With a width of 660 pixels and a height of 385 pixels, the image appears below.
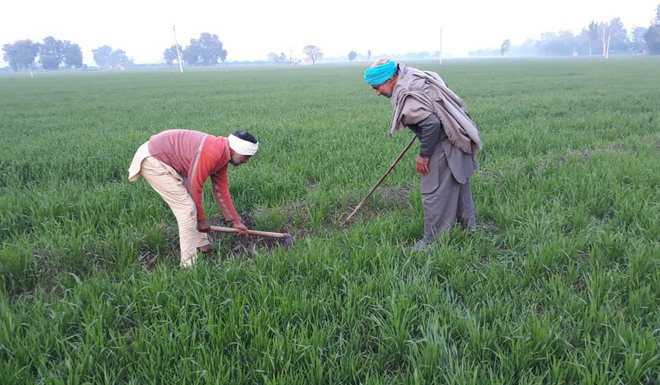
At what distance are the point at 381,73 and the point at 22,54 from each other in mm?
130834

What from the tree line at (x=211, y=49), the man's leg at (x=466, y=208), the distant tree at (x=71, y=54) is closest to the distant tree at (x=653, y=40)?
the tree line at (x=211, y=49)

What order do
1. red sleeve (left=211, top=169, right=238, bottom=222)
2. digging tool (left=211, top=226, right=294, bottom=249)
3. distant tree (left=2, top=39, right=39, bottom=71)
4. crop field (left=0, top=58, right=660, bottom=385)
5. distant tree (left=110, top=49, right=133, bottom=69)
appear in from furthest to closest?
distant tree (left=110, top=49, right=133, bottom=69)
distant tree (left=2, top=39, right=39, bottom=71)
digging tool (left=211, top=226, right=294, bottom=249)
red sleeve (left=211, top=169, right=238, bottom=222)
crop field (left=0, top=58, right=660, bottom=385)

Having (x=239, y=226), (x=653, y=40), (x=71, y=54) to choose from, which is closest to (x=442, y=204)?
(x=239, y=226)

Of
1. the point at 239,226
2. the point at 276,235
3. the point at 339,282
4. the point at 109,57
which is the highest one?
the point at 109,57

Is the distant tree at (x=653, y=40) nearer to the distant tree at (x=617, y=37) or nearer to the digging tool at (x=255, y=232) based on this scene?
the distant tree at (x=617, y=37)

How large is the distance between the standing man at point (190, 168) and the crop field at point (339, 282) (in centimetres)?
34

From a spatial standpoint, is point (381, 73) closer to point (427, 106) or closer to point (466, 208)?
point (427, 106)

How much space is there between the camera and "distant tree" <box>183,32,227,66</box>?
4843 inches

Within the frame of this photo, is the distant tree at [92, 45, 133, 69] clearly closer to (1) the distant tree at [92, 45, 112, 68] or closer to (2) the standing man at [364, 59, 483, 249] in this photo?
(1) the distant tree at [92, 45, 112, 68]

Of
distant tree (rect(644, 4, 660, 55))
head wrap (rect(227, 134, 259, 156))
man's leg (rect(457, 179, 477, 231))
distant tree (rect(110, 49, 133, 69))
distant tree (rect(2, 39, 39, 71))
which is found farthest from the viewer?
distant tree (rect(110, 49, 133, 69))

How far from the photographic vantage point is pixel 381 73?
139 inches

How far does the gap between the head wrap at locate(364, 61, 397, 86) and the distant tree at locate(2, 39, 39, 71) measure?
126 m

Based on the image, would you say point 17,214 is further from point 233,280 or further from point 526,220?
point 526,220

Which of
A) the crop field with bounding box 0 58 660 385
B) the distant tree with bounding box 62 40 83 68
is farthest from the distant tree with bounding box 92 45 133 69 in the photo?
the crop field with bounding box 0 58 660 385
